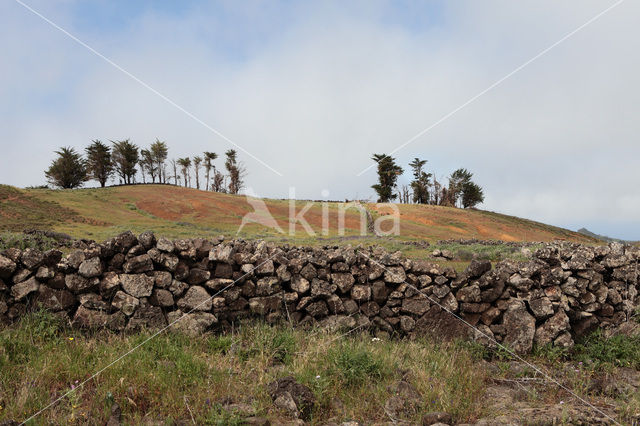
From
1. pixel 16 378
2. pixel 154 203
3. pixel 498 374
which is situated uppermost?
pixel 154 203

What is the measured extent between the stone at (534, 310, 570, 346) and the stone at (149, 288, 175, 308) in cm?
672

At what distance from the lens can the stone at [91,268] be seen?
612cm

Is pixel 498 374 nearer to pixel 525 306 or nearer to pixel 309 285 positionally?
pixel 525 306

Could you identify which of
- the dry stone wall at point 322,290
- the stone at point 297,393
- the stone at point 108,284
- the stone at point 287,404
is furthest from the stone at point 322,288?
the stone at point 108,284

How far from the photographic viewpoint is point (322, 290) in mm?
7012

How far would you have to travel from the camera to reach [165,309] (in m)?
6.45

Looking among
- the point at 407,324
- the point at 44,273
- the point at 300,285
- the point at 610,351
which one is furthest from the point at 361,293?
the point at 44,273

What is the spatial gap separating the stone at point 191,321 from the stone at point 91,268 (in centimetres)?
137

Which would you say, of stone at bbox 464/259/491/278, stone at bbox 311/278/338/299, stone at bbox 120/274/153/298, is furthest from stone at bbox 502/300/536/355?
stone at bbox 120/274/153/298

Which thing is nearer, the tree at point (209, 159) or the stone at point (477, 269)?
the stone at point (477, 269)

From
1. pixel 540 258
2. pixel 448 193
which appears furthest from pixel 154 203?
pixel 448 193

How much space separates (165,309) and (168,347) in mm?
1168

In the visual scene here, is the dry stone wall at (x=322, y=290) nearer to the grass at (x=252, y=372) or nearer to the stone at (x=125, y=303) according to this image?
the stone at (x=125, y=303)

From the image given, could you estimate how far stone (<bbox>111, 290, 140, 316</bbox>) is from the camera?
20.1 ft
